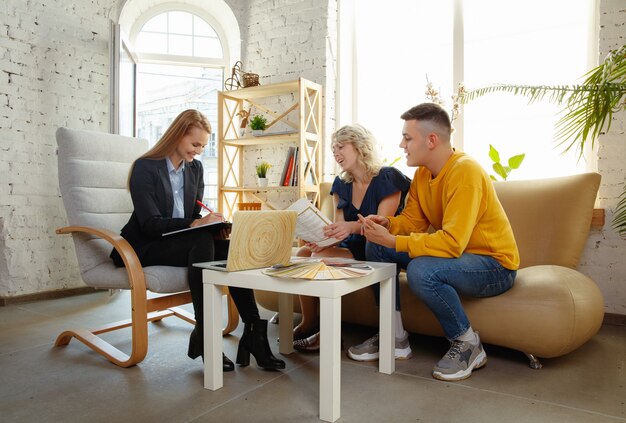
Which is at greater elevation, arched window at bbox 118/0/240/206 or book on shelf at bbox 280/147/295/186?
arched window at bbox 118/0/240/206

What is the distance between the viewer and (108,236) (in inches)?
83.7

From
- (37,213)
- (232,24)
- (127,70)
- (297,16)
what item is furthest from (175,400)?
(232,24)

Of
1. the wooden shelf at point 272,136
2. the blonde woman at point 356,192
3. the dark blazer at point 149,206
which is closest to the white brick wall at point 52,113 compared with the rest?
the wooden shelf at point 272,136

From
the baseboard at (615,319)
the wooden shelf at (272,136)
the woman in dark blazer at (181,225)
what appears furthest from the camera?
the wooden shelf at (272,136)

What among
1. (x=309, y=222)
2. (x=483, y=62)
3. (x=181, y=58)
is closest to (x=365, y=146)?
(x=309, y=222)

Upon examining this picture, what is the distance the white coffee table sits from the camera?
154 centimetres

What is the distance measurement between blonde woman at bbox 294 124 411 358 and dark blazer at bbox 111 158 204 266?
0.69 meters

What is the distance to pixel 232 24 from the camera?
14.9 feet

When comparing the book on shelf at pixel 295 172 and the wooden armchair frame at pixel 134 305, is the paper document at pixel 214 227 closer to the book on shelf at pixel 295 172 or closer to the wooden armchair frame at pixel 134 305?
the wooden armchair frame at pixel 134 305

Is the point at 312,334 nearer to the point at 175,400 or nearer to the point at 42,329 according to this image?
the point at 175,400

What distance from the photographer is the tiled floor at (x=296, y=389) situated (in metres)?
1.59

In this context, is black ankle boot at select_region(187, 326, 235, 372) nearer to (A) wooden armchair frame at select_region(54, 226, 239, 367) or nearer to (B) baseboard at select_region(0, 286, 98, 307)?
(A) wooden armchair frame at select_region(54, 226, 239, 367)

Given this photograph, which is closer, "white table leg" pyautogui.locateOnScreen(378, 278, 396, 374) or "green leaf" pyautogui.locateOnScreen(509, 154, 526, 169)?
"white table leg" pyautogui.locateOnScreen(378, 278, 396, 374)

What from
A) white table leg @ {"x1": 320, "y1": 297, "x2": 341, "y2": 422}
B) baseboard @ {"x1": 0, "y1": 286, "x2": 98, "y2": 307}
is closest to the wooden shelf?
baseboard @ {"x1": 0, "y1": 286, "x2": 98, "y2": 307}
